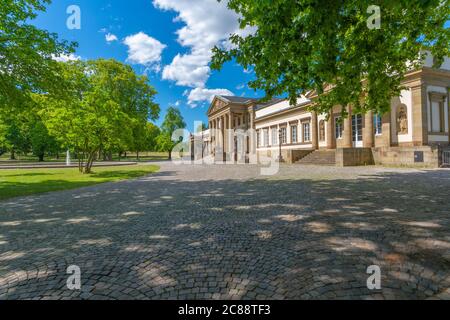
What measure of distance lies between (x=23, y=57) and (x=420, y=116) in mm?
26853

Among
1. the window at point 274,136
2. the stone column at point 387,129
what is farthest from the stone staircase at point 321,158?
the window at point 274,136

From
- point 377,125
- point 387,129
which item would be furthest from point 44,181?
point 377,125

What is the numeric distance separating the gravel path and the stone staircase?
18.6 m

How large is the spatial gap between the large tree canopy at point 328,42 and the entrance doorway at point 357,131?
53.7 feet

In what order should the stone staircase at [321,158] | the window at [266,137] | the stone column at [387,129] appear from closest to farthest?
the stone column at [387,129]
the stone staircase at [321,158]
the window at [266,137]

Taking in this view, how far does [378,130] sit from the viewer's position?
23.8 metres

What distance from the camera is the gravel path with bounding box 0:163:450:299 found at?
2762 mm

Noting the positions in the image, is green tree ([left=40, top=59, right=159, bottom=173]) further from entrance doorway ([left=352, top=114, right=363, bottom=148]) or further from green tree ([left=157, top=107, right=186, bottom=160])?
green tree ([left=157, top=107, right=186, bottom=160])

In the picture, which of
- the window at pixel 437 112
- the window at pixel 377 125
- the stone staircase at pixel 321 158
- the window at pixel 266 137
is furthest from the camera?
the window at pixel 266 137

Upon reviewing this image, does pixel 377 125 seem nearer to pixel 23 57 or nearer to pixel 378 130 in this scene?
pixel 378 130

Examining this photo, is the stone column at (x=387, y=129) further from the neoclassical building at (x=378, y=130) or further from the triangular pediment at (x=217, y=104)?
the triangular pediment at (x=217, y=104)

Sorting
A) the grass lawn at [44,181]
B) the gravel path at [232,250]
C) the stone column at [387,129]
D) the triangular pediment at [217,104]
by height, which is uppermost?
the triangular pediment at [217,104]

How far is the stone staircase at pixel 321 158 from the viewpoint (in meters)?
25.1

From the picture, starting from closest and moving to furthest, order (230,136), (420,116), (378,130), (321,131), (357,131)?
1. (420,116)
2. (378,130)
3. (357,131)
4. (321,131)
5. (230,136)
